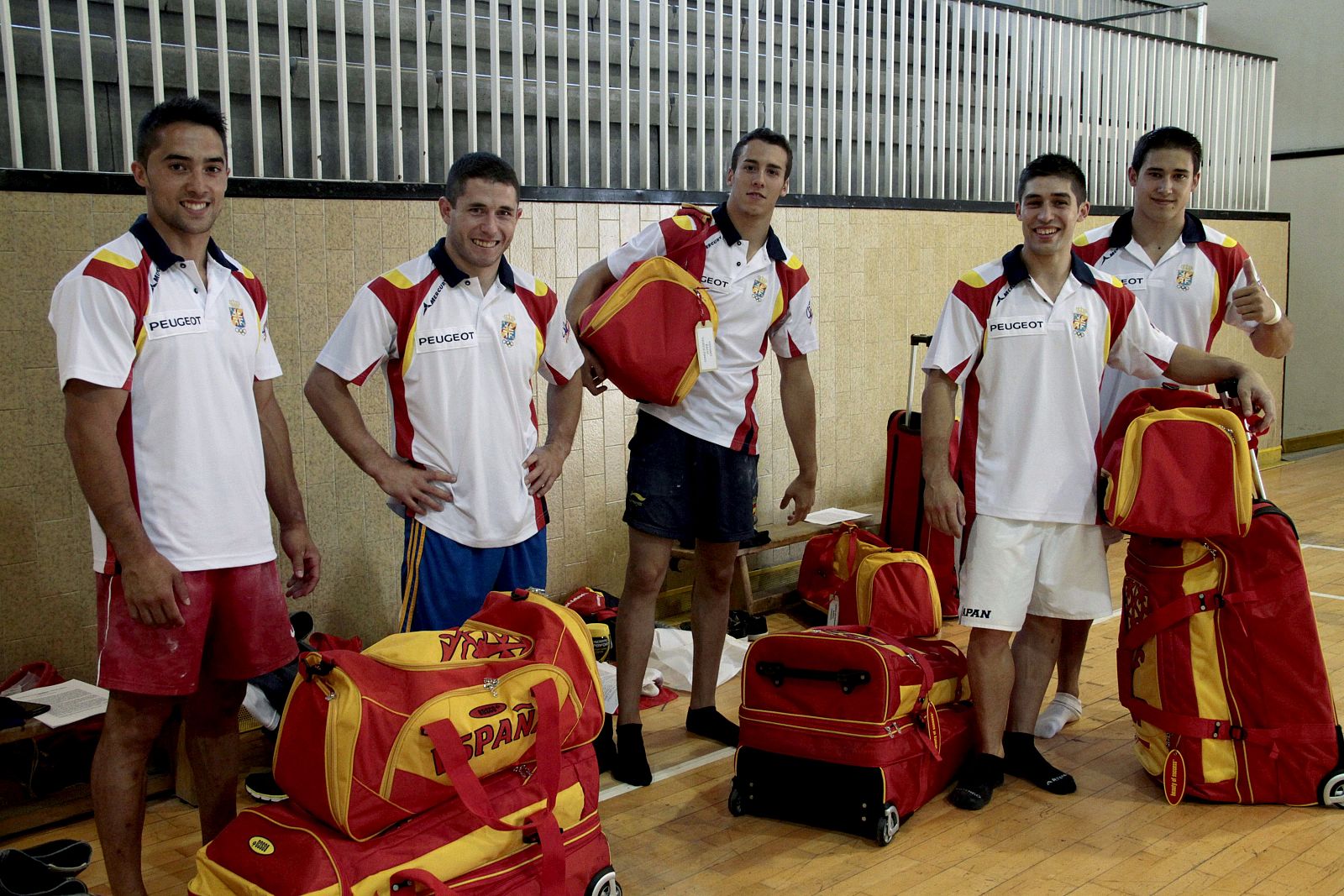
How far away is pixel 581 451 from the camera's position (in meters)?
4.90

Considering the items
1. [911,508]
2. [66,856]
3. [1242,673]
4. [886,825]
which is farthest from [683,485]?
[911,508]

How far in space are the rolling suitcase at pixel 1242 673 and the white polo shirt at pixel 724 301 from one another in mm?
1200

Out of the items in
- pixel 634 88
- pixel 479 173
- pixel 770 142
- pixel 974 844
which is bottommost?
pixel 974 844

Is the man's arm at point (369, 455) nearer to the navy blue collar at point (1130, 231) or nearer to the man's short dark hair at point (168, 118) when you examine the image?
the man's short dark hair at point (168, 118)

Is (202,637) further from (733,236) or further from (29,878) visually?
(733,236)

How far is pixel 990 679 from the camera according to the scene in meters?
3.24

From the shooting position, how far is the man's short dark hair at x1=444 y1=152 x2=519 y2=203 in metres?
2.79

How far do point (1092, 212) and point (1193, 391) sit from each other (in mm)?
4624

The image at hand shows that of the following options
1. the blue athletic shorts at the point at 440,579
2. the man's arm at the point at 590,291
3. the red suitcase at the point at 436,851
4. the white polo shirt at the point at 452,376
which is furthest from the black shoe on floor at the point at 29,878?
the man's arm at the point at 590,291

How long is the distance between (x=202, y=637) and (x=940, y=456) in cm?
184

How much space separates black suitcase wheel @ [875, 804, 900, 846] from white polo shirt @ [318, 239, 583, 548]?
Result: 1.11 metres

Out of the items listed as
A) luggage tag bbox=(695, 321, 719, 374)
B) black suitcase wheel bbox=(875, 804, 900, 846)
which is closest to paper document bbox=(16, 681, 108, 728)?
luggage tag bbox=(695, 321, 719, 374)


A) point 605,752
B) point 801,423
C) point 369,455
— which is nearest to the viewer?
point 369,455

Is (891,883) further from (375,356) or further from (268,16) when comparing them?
(268,16)
